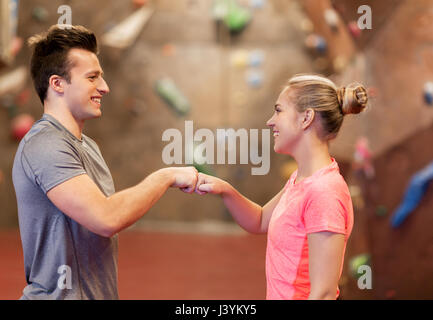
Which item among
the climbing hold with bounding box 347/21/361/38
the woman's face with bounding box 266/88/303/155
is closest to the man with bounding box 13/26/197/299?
the woman's face with bounding box 266/88/303/155

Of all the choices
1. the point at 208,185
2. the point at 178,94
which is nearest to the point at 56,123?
the point at 208,185

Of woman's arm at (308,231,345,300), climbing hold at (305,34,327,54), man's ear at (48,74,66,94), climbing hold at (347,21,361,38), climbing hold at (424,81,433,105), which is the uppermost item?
climbing hold at (305,34,327,54)

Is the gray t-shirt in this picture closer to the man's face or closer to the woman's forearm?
the man's face

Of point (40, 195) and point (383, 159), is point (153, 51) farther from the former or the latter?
point (40, 195)

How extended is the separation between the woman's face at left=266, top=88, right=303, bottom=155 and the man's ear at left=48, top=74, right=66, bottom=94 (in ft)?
1.83

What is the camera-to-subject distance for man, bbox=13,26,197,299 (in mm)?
1342

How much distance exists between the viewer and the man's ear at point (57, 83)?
4.91ft

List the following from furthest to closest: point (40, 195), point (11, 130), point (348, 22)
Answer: point (11, 130) < point (348, 22) < point (40, 195)

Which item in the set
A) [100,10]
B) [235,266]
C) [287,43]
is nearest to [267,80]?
[287,43]

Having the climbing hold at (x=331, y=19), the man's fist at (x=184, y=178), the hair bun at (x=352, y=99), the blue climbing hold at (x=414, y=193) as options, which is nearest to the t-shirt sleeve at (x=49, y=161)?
the man's fist at (x=184, y=178)

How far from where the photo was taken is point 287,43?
19.2 feet

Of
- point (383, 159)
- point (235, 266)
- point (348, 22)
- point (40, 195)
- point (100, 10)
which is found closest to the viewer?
point (40, 195)

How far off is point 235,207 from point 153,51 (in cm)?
452

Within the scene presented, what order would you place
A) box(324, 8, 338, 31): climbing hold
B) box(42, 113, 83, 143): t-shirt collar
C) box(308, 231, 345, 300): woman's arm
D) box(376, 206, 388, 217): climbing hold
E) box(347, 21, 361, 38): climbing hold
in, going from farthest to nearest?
box(324, 8, 338, 31): climbing hold, box(376, 206, 388, 217): climbing hold, box(347, 21, 361, 38): climbing hold, box(42, 113, 83, 143): t-shirt collar, box(308, 231, 345, 300): woman's arm
